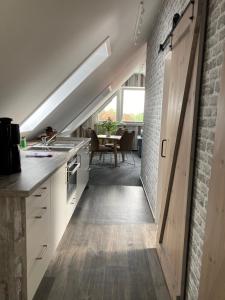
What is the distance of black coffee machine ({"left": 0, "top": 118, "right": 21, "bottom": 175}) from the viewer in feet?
6.19

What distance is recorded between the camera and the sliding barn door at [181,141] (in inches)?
68.6

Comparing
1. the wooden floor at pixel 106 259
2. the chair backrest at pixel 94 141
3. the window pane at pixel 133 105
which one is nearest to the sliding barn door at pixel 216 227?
the wooden floor at pixel 106 259

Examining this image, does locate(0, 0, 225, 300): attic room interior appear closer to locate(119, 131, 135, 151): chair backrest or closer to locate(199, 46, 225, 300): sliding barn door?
locate(199, 46, 225, 300): sliding barn door

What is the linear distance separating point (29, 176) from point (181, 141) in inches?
46.8

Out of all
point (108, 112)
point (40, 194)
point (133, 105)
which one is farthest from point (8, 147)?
point (133, 105)

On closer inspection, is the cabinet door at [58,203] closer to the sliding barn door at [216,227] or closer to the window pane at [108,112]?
the sliding barn door at [216,227]

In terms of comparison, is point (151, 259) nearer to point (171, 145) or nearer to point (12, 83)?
point (171, 145)

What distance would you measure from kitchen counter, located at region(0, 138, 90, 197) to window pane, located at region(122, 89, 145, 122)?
291 inches

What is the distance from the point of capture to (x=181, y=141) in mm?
2055

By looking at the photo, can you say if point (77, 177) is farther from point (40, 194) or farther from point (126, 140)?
point (126, 140)

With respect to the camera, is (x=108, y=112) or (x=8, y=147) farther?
(x=108, y=112)

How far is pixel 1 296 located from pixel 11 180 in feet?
2.41

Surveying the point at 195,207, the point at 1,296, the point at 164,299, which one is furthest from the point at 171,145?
the point at 1,296

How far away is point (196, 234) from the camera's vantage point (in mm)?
1711
